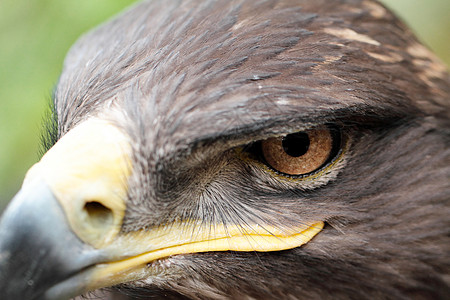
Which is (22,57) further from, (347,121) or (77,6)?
(347,121)

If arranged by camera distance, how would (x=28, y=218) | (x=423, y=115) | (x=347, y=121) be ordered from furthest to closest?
(x=423, y=115) < (x=347, y=121) < (x=28, y=218)

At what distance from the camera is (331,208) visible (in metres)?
2.10

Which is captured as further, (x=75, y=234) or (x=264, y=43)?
(x=264, y=43)

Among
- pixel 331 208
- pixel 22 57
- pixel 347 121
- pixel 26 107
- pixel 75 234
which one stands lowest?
pixel 75 234

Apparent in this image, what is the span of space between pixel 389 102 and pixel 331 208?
1.34 feet

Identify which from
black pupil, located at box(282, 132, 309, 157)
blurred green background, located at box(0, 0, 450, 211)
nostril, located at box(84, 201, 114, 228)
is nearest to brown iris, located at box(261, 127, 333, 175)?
black pupil, located at box(282, 132, 309, 157)

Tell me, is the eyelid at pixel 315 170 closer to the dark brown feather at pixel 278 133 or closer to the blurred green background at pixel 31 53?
the dark brown feather at pixel 278 133

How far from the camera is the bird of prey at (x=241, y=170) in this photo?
1.90 m

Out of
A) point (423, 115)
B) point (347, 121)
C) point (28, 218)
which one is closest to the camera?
point (28, 218)

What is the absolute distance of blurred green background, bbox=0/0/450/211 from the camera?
413 cm

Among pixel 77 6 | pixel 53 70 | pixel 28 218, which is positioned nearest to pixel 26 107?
pixel 53 70

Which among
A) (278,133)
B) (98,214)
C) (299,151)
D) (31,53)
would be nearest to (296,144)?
(299,151)

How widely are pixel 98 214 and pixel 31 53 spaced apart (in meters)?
2.77

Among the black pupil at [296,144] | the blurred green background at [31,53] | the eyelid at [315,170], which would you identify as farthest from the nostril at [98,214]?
the blurred green background at [31,53]
